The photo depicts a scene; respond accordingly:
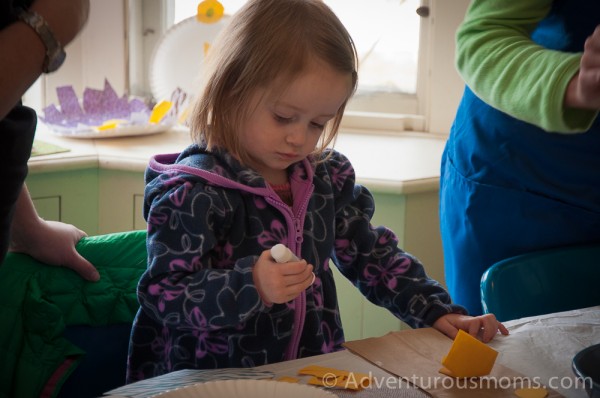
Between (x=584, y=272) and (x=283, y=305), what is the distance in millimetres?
492

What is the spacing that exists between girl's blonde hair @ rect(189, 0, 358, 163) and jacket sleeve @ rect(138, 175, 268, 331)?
0.10 m

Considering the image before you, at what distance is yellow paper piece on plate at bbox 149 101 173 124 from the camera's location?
2.46 m

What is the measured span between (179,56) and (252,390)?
189cm

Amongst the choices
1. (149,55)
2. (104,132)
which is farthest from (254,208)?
(149,55)

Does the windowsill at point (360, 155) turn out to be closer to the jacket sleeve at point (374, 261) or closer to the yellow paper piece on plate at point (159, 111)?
the yellow paper piece on plate at point (159, 111)

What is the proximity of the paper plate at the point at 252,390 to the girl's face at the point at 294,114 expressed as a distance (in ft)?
1.26

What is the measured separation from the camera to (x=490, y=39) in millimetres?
1263

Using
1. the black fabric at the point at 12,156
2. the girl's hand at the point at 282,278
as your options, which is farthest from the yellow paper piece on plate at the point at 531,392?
the black fabric at the point at 12,156

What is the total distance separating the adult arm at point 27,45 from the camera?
0.78 metres

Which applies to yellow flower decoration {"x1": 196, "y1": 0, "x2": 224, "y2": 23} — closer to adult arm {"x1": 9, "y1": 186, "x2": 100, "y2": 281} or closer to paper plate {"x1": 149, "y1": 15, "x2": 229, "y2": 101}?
paper plate {"x1": 149, "y1": 15, "x2": 229, "y2": 101}

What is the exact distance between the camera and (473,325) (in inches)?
42.2

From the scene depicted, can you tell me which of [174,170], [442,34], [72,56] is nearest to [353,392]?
[174,170]

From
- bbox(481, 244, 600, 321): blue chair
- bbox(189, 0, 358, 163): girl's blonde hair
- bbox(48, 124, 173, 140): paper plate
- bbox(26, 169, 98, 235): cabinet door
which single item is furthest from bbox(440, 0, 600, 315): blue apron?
bbox(48, 124, 173, 140): paper plate

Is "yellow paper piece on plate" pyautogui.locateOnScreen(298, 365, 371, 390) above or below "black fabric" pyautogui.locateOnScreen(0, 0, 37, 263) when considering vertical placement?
below
